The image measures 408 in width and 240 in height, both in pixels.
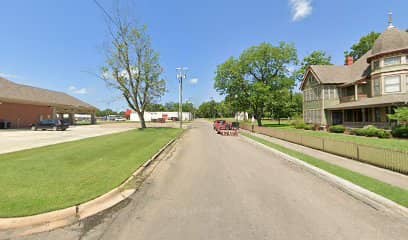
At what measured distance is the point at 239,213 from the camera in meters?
4.64

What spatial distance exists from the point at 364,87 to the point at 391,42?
562 centimetres

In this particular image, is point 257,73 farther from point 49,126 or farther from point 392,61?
point 49,126

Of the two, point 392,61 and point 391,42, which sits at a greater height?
point 391,42

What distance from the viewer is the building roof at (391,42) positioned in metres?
24.0

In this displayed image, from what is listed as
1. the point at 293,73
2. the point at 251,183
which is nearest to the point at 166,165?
the point at 251,183

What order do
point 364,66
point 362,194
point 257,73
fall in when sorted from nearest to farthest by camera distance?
point 362,194 → point 364,66 → point 257,73

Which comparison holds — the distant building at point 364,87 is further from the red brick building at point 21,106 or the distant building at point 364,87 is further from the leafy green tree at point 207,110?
the leafy green tree at point 207,110

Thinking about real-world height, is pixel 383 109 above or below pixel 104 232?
above

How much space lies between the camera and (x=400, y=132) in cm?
1780

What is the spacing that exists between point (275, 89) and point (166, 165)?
37735 millimetres

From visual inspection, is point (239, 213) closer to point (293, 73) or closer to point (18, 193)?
point (18, 193)

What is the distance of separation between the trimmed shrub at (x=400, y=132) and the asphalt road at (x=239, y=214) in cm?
1580

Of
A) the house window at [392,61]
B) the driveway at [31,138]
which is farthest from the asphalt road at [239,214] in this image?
the house window at [392,61]

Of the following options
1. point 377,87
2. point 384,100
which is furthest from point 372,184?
point 377,87
